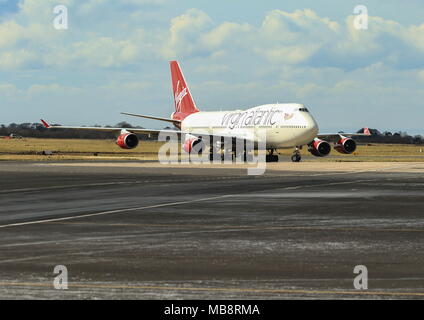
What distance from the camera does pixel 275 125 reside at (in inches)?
2060

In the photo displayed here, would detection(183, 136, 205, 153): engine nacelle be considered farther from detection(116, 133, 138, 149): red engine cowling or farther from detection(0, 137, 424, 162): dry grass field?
detection(0, 137, 424, 162): dry grass field

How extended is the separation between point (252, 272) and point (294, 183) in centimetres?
2045

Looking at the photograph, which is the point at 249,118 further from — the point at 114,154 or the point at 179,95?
the point at 114,154

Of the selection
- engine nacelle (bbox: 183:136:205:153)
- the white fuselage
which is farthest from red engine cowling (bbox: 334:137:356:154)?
engine nacelle (bbox: 183:136:205:153)

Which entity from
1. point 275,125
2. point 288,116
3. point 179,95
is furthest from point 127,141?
point 179,95

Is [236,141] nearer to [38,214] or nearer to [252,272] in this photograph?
[38,214]

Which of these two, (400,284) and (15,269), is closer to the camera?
(400,284)

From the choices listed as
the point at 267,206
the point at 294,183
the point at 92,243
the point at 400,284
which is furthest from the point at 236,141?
the point at 400,284

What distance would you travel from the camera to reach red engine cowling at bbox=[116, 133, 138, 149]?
56.4 metres

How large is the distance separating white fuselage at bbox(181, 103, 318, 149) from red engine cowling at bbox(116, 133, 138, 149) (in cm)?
744

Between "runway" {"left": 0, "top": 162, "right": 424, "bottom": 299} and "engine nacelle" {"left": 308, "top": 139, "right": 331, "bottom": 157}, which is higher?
"engine nacelle" {"left": 308, "top": 139, "right": 331, "bottom": 157}

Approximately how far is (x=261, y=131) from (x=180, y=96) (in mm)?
19187

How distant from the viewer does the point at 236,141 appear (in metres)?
55.6
